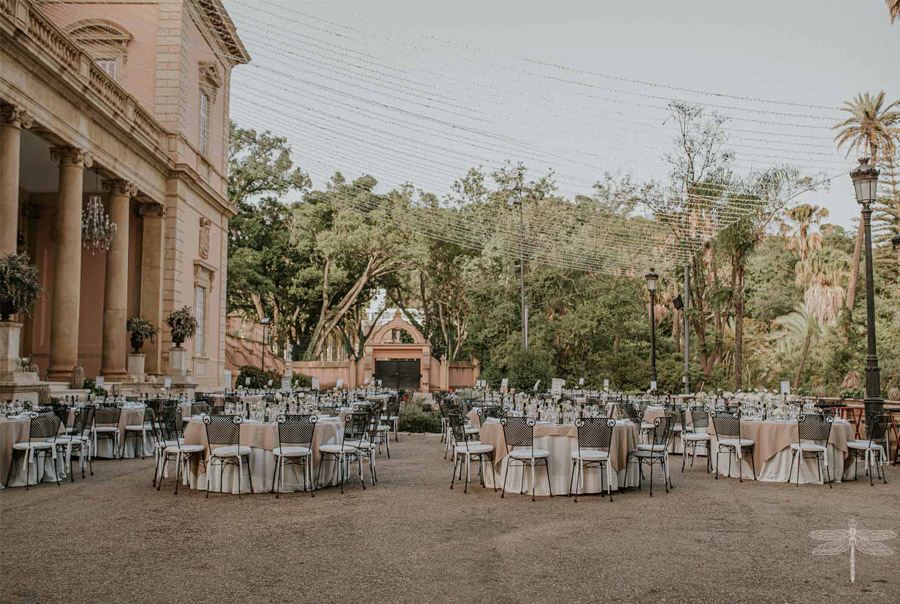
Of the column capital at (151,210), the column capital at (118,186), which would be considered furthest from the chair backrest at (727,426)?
the column capital at (151,210)

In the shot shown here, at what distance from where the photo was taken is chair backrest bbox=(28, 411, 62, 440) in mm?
10469

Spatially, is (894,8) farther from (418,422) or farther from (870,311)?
(418,422)

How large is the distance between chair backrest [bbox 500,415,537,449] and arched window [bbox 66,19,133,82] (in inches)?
844

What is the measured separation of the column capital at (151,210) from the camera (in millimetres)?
25125

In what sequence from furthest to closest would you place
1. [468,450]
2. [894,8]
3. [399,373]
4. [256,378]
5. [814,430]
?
[399,373]
[256,378]
[894,8]
[814,430]
[468,450]

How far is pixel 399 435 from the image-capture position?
19266 millimetres

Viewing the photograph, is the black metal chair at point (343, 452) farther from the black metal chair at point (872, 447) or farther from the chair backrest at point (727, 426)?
the black metal chair at point (872, 447)

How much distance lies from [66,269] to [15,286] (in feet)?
16.6

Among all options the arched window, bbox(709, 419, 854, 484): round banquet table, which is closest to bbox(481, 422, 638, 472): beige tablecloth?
bbox(709, 419, 854, 484): round banquet table

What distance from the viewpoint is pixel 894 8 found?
514 inches

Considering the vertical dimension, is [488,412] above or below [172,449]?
above

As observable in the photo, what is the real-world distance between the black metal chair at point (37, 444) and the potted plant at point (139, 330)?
482 inches

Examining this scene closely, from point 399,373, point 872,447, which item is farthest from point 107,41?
point 872,447

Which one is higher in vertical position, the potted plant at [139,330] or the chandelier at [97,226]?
the chandelier at [97,226]
